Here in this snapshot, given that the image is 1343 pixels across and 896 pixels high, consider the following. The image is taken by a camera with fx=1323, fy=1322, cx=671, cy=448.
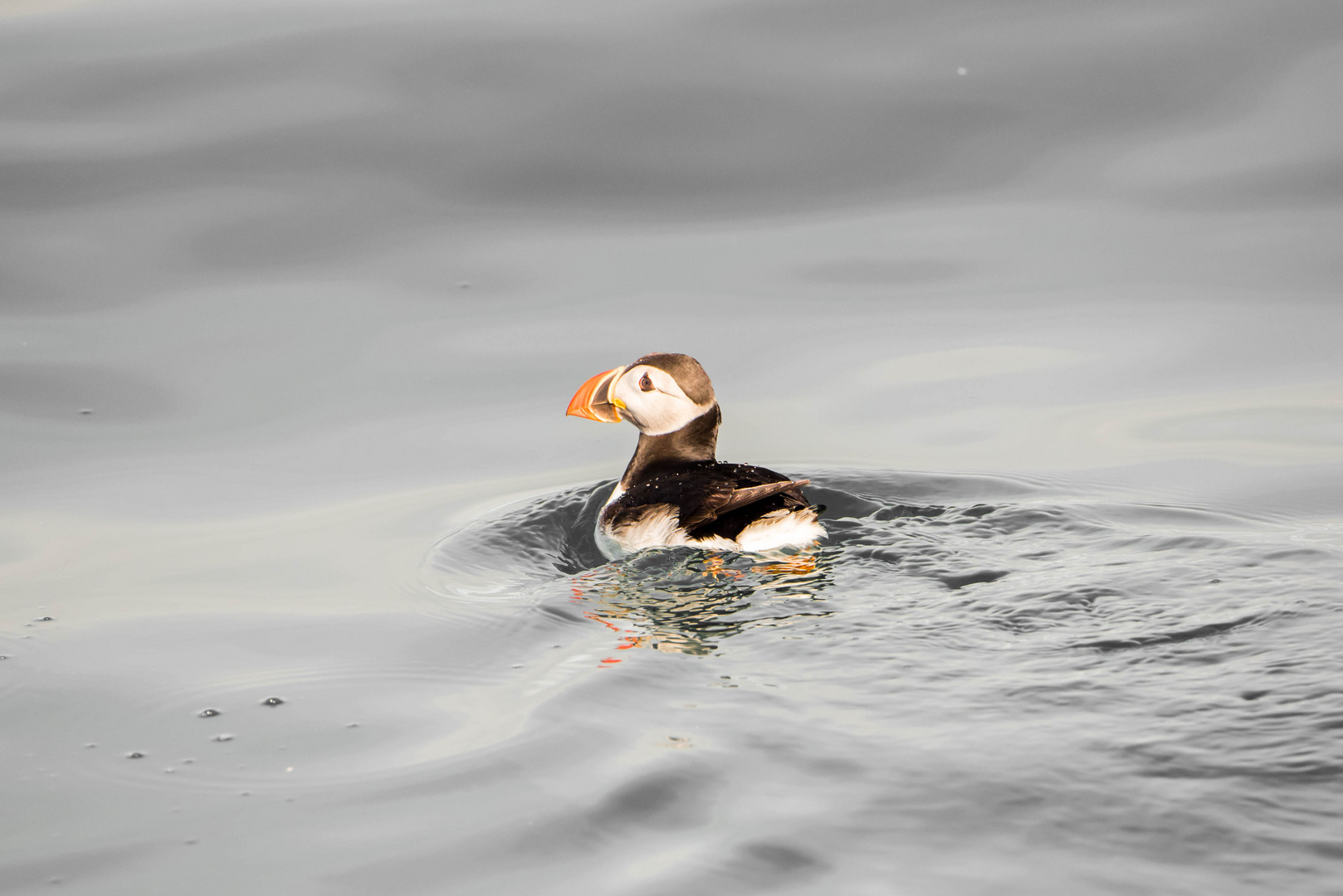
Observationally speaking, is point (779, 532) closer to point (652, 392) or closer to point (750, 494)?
point (750, 494)

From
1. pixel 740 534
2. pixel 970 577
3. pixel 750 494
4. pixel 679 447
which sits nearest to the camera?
pixel 970 577

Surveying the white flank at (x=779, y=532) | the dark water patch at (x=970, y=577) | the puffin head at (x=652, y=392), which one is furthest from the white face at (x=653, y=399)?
the dark water patch at (x=970, y=577)

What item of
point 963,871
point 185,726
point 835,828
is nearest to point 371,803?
point 185,726

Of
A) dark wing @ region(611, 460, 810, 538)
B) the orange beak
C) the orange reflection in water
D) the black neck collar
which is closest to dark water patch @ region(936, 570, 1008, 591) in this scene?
the orange reflection in water

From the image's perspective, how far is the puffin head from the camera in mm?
5289

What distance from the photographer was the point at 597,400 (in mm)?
5336

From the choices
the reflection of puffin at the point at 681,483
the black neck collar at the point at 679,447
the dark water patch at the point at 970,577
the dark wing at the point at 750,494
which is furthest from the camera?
the black neck collar at the point at 679,447

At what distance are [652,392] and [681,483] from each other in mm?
564

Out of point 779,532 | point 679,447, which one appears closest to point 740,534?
point 779,532

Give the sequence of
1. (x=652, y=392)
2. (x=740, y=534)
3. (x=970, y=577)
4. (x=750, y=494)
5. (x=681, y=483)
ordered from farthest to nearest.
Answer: (x=652, y=392)
(x=681, y=483)
(x=740, y=534)
(x=750, y=494)
(x=970, y=577)

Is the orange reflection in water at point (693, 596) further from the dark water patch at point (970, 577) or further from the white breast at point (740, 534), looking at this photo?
the dark water patch at point (970, 577)

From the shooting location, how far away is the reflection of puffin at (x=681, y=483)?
4.74 metres

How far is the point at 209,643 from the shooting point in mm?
4184

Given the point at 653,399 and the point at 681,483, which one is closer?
the point at 681,483
